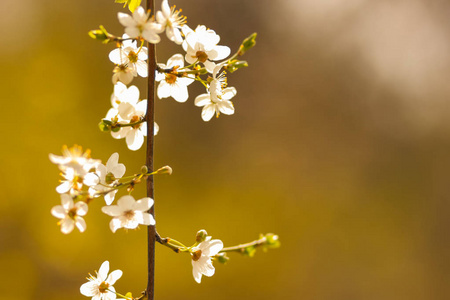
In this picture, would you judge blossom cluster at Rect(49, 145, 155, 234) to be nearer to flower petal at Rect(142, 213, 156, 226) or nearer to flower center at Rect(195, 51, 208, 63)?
flower petal at Rect(142, 213, 156, 226)

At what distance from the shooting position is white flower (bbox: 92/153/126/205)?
0.52m

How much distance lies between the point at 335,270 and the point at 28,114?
204cm

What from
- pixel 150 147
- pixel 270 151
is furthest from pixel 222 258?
pixel 270 151

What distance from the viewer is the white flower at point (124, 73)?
561 mm

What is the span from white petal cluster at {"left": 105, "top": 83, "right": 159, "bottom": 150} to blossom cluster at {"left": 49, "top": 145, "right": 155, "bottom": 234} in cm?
7

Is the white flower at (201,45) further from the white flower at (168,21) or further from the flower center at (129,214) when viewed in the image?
the flower center at (129,214)

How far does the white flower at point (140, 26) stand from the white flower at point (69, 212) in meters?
0.19

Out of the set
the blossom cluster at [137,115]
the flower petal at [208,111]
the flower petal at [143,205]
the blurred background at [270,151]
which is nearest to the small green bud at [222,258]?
the blossom cluster at [137,115]

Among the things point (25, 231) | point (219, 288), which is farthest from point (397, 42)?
point (25, 231)

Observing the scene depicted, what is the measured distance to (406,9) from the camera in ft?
9.57

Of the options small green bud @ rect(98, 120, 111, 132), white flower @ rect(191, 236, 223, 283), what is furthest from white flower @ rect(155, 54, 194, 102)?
white flower @ rect(191, 236, 223, 283)

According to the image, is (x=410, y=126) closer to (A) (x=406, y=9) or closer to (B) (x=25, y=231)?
(A) (x=406, y=9)

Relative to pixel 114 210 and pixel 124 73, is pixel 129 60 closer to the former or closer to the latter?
pixel 124 73

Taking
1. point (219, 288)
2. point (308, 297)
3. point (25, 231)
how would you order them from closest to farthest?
1. point (25, 231)
2. point (219, 288)
3. point (308, 297)
